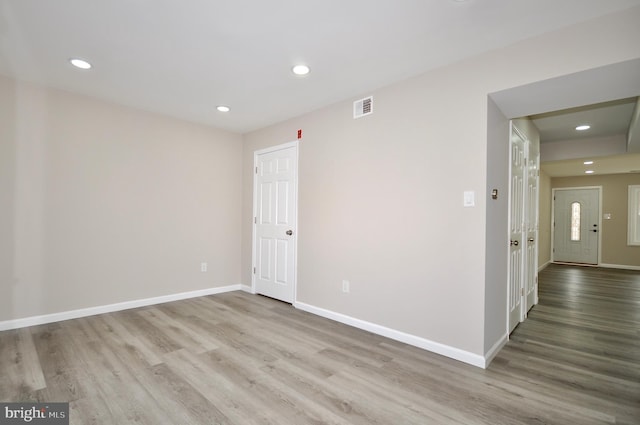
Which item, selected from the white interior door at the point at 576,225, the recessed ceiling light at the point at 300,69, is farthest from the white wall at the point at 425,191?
the white interior door at the point at 576,225

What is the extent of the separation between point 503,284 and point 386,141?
1780mm

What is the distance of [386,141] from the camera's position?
10.0 ft

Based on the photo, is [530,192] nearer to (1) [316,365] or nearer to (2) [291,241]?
(2) [291,241]

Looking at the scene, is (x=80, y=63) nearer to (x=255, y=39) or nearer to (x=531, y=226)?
(x=255, y=39)

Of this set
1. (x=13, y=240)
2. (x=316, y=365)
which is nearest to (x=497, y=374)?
(x=316, y=365)

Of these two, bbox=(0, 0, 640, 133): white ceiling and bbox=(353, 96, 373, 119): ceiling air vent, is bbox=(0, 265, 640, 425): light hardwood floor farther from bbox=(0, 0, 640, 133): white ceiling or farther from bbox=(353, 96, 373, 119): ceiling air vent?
bbox=(0, 0, 640, 133): white ceiling

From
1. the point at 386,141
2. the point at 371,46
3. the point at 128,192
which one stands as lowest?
the point at 128,192

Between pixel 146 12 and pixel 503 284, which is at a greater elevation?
pixel 146 12

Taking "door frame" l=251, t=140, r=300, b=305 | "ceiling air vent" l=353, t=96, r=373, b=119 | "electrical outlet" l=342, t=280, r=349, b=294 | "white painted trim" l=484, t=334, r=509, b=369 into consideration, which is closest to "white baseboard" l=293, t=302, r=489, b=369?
"white painted trim" l=484, t=334, r=509, b=369

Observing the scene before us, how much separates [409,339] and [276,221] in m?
2.37

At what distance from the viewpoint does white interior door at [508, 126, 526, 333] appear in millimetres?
3101

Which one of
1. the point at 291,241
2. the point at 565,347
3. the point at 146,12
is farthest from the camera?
the point at 291,241

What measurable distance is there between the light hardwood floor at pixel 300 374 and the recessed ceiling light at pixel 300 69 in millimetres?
2523

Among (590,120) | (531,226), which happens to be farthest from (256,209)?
(590,120)
